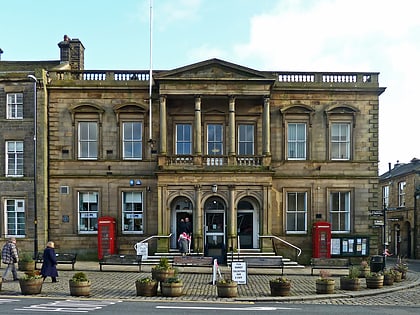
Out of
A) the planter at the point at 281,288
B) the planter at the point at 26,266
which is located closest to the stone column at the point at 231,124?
the planter at the point at 26,266

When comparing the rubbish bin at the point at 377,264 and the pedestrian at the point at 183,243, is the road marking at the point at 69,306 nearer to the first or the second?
the pedestrian at the point at 183,243

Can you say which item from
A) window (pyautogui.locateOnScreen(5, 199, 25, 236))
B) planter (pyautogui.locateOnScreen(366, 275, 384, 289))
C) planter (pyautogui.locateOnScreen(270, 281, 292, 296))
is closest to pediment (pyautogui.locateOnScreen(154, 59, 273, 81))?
window (pyautogui.locateOnScreen(5, 199, 25, 236))

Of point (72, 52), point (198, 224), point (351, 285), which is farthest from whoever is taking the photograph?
point (72, 52)

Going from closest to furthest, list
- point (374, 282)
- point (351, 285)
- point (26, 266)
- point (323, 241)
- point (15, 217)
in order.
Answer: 1. point (351, 285)
2. point (374, 282)
3. point (26, 266)
4. point (323, 241)
5. point (15, 217)

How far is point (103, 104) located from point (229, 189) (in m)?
8.91

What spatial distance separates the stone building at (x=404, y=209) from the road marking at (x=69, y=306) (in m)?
29.5

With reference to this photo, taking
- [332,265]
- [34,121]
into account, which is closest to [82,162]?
[34,121]

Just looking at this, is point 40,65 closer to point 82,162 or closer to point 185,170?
point 82,162

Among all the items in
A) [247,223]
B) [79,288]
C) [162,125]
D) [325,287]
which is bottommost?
[325,287]

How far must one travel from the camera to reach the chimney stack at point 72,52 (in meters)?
33.9

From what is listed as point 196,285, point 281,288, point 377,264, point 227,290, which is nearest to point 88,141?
point 196,285

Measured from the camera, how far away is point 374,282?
19719mm

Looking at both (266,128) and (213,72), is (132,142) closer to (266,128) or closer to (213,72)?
(213,72)

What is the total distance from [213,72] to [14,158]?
1245 centimetres
